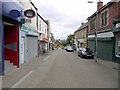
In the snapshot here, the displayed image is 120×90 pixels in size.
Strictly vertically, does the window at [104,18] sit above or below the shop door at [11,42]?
above

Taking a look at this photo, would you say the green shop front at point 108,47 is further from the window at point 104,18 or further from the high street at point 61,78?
the high street at point 61,78

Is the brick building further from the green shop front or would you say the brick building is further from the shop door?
the shop door

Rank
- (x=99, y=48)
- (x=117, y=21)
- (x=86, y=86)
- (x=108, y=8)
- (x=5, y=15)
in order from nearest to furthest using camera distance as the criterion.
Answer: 1. (x=86, y=86)
2. (x=5, y=15)
3. (x=117, y=21)
4. (x=108, y=8)
5. (x=99, y=48)

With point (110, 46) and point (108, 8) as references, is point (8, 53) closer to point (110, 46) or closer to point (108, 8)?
point (110, 46)

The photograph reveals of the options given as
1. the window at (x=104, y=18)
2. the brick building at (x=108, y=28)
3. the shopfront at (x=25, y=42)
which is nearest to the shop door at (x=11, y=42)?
the shopfront at (x=25, y=42)

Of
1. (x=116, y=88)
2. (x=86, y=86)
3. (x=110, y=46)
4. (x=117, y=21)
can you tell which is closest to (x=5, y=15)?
(x=86, y=86)

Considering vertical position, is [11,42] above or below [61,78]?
above

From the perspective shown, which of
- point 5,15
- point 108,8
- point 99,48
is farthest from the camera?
point 99,48

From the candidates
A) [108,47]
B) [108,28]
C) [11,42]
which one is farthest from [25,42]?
[108,28]

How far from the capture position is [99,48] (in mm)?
29625

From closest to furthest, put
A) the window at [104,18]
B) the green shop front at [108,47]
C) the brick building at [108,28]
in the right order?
the brick building at [108,28], the green shop front at [108,47], the window at [104,18]

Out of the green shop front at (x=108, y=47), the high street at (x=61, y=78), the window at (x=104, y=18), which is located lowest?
the high street at (x=61, y=78)

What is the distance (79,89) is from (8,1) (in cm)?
805

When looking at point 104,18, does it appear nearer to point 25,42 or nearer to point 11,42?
point 25,42
